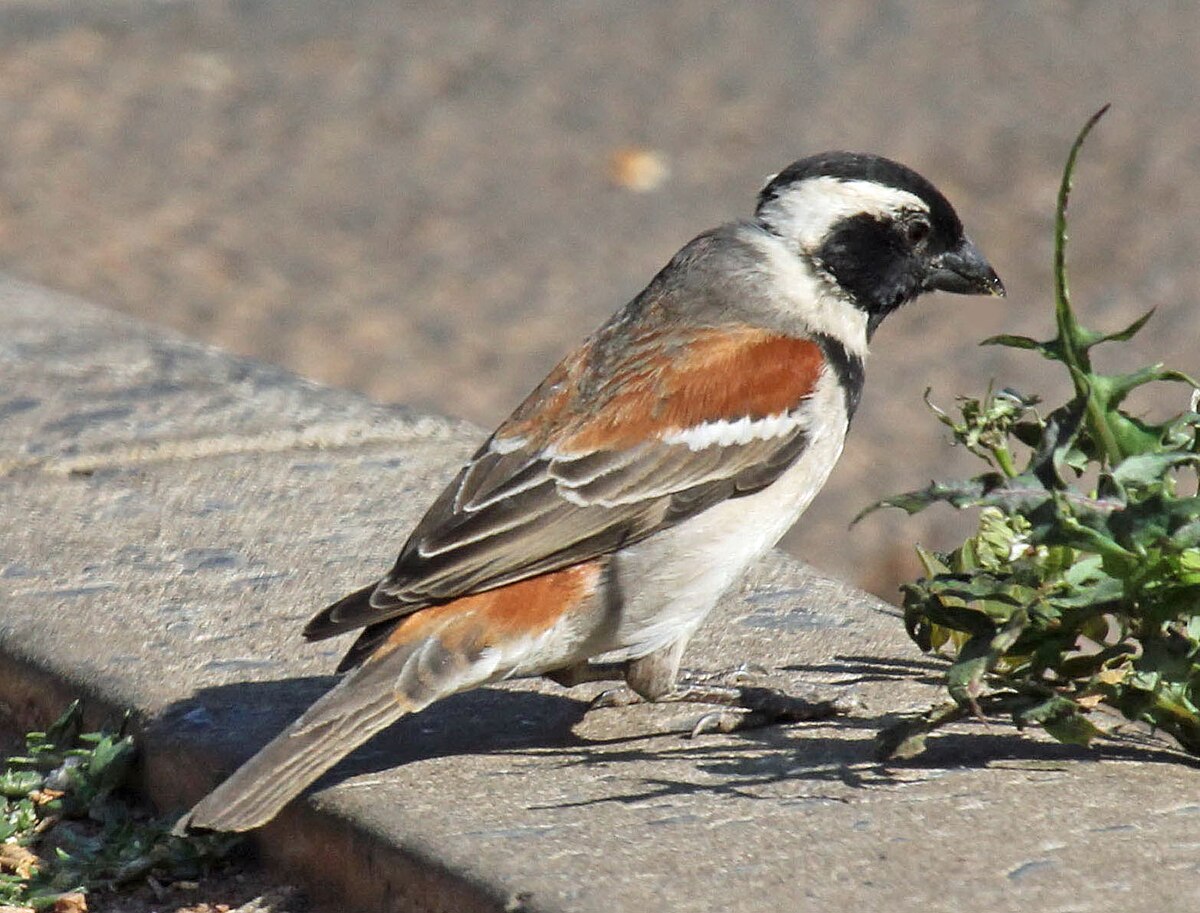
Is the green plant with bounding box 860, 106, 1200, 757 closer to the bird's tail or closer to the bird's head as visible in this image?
the bird's tail

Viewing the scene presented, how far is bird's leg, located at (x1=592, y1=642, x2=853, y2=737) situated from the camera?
13.1ft

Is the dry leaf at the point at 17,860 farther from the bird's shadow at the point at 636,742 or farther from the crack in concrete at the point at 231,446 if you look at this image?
the crack in concrete at the point at 231,446

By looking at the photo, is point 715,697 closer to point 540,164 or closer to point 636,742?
point 636,742

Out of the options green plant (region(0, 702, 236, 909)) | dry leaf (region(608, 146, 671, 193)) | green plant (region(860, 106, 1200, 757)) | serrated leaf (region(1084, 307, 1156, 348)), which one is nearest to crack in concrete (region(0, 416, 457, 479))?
green plant (region(0, 702, 236, 909))

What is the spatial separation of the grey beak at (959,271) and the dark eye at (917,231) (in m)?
0.07

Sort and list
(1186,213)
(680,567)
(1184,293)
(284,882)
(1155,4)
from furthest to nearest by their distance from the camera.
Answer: (1155,4)
(1186,213)
(1184,293)
(680,567)
(284,882)

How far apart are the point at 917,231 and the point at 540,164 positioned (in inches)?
207

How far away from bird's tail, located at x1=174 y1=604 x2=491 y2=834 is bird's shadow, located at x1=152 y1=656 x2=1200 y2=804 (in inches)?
4.2

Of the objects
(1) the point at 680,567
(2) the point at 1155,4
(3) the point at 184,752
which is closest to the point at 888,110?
(2) the point at 1155,4

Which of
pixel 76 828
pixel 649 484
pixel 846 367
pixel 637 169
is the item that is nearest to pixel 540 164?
pixel 637 169

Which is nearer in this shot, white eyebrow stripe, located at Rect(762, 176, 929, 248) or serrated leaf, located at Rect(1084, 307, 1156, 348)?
serrated leaf, located at Rect(1084, 307, 1156, 348)

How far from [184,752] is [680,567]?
42.1 inches

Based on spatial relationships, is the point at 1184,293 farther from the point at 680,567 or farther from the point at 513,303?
the point at 680,567

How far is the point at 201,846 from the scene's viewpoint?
11.9 ft
